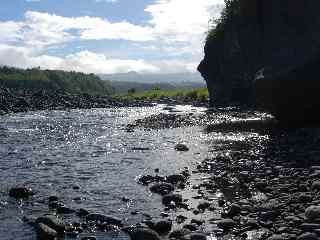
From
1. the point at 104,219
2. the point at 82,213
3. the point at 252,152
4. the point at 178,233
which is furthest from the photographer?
the point at 252,152

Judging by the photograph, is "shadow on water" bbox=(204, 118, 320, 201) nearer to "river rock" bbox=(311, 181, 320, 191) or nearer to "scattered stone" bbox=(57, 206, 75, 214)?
"river rock" bbox=(311, 181, 320, 191)

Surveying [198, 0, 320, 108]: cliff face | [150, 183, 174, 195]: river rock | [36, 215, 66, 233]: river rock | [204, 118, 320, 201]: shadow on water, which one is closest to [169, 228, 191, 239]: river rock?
[36, 215, 66, 233]: river rock

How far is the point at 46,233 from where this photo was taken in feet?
60.6

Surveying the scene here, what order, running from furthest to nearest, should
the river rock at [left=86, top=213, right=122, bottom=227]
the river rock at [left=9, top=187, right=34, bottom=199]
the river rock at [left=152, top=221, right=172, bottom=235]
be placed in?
the river rock at [left=9, top=187, right=34, bottom=199] < the river rock at [left=86, top=213, right=122, bottom=227] < the river rock at [left=152, top=221, right=172, bottom=235]

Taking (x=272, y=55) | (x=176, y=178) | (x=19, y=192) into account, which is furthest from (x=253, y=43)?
(x=19, y=192)

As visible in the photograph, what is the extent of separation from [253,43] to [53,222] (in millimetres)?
63132

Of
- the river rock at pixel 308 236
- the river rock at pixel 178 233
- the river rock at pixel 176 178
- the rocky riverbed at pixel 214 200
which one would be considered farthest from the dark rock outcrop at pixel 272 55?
the river rock at pixel 308 236

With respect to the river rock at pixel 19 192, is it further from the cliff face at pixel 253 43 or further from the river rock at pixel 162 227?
the cliff face at pixel 253 43

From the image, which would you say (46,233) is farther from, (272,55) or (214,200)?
(272,55)

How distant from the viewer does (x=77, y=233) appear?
62.3 feet

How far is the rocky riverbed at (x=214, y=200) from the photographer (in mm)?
18266

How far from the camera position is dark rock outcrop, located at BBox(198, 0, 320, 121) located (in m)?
41.0

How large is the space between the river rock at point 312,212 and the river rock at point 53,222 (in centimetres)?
912

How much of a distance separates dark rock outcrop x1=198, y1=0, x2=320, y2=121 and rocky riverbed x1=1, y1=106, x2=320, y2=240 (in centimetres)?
442
